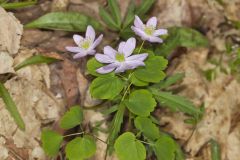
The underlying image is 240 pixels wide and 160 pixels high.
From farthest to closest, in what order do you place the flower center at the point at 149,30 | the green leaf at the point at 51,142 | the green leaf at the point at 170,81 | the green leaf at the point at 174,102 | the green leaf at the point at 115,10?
the green leaf at the point at 115,10 < the green leaf at the point at 170,81 < the green leaf at the point at 174,102 < the flower center at the point at 149,30 < the green leaf at the point at 51,142

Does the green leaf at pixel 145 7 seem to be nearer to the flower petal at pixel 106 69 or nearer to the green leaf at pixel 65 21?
the green leaf at pixel 65 21

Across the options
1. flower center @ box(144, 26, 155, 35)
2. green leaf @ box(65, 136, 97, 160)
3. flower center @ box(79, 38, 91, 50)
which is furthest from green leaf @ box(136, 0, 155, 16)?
green leaf @ box(65, 136, 97, 160)

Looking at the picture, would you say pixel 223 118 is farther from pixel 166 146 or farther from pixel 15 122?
pixel 15 122

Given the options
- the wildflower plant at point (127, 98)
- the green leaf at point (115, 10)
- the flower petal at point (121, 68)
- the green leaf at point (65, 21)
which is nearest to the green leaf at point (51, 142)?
the wildflower plant at point (127, 98)

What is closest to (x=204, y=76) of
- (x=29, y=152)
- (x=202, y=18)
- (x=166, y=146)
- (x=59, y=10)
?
(x=202, y=18)

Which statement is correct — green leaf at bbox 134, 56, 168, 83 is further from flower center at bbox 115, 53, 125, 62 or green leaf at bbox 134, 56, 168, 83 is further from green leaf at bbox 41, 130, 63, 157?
green leaf at bbox 41, 130, 63, 157

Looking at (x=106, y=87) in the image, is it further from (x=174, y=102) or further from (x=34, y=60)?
(x=34, y=60)

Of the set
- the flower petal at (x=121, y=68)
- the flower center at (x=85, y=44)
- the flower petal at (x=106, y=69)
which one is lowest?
the flower center at (x=85, y=44)

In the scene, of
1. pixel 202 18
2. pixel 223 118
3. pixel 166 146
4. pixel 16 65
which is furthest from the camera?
pixel 202 18
